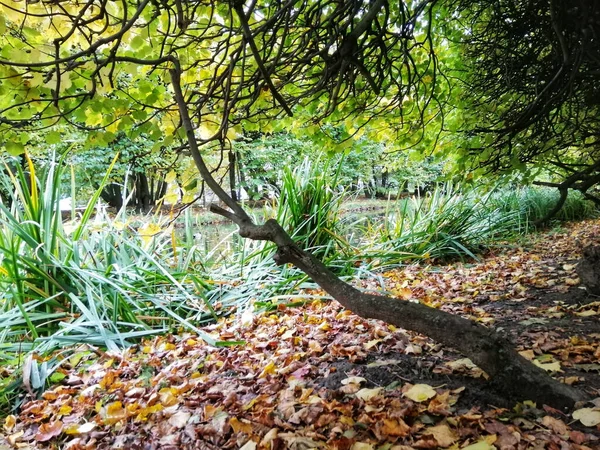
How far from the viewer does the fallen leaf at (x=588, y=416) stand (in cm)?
101

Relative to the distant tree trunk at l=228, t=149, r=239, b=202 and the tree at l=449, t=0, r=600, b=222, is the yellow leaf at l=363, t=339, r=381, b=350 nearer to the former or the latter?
the distant tree trunk at l=228, t=149, r=239, b=202

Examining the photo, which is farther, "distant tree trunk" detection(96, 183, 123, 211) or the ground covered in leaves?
"distant tree trunk" detection(96, 183, 123, 211)

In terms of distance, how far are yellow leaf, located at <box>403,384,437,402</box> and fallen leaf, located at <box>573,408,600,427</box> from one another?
14.5 inches

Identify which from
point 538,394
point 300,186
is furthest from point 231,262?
point 538,394

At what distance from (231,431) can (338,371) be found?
0.47 m

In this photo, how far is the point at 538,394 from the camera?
44.8 inches

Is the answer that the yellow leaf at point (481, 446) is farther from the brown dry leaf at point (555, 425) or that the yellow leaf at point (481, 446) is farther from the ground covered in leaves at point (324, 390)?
the brown dry leaf at point (555, 425)

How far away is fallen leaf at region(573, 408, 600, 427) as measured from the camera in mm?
1015

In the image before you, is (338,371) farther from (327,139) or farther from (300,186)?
(300,186)

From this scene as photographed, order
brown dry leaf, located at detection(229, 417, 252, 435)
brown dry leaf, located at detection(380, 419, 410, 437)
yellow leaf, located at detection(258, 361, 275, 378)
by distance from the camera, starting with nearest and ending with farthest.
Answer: brown dry leaf, located at detection(380, 419, 410, 437) < brown dry leaf, located at detection(229, 417, 252, 435) < yellow leaf, located at detection(258, 361, 275, 378)

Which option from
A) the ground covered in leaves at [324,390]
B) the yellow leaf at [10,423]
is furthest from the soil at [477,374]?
the yellow leaf at [10,423]

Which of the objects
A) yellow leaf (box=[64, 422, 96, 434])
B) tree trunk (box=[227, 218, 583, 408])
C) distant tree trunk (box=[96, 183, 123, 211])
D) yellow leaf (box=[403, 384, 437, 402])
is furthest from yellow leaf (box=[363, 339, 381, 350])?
distant tree trunk (box=[96, 183, 123, 211])

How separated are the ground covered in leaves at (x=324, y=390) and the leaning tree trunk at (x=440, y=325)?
52 mm

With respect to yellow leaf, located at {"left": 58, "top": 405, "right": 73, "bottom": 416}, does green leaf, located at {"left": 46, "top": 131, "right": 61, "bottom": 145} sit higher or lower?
higher
